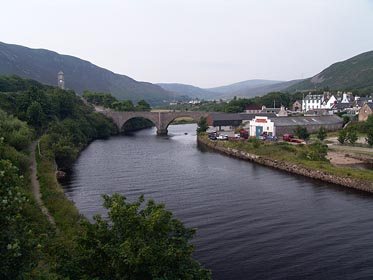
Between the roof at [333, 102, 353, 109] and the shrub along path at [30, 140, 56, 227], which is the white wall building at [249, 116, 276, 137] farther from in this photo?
the roof at [333, 102, 353, 109]

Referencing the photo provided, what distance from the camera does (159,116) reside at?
7075 cm

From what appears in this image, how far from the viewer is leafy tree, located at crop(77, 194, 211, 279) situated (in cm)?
818

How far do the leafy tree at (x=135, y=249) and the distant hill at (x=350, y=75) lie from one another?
142m

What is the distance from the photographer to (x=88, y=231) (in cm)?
928

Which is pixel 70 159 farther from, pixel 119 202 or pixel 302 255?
pixel 119 202

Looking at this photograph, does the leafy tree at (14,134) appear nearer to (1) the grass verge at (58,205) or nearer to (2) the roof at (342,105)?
(1) the grass verge at (58,205)

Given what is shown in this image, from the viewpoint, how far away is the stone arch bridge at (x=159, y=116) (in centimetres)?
7025

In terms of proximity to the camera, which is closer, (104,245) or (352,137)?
(104,245)

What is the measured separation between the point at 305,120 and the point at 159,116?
2755 cm

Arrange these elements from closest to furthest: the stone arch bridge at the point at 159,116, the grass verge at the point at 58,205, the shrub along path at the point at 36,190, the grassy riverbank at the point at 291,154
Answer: the grass verge at the point at 58,205 → the shrub along path at the point at 36,190 → the grassy riverbank at the point at 291,154 → the stone arch bridge at the point at 159,116

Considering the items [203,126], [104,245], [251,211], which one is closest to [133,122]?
[203,126]

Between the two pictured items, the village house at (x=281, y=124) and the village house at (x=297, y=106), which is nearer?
the village house at (x=281, y=124)

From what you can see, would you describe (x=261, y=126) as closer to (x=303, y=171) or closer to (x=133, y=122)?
(x=303, y=171)

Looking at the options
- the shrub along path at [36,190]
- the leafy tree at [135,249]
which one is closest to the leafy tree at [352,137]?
the shrub along path at [36,190]
